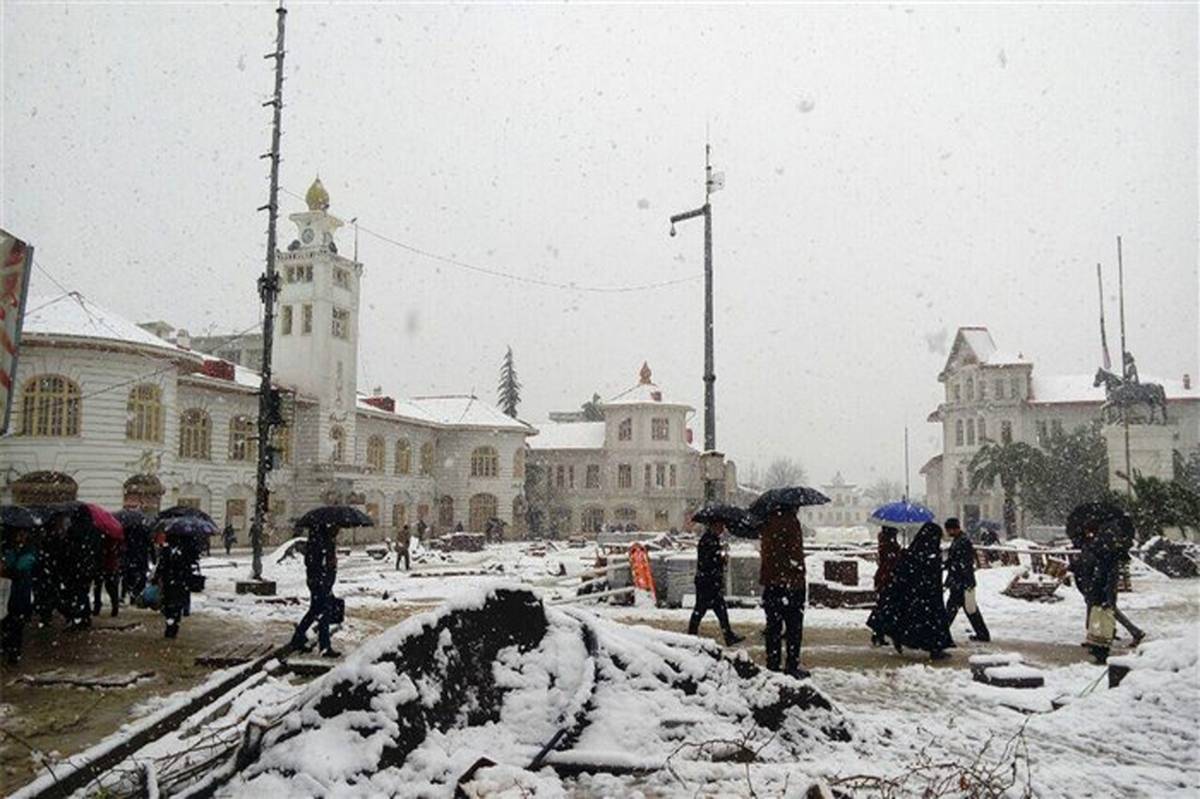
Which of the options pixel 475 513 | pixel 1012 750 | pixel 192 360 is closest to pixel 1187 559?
pixel 1012 750

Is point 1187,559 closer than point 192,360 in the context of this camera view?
Yes

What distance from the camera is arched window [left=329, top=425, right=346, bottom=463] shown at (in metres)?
44.8

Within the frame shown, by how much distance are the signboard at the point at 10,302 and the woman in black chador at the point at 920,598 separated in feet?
31.6

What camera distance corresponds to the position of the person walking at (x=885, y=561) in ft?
37.9

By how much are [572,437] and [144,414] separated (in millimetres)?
35120

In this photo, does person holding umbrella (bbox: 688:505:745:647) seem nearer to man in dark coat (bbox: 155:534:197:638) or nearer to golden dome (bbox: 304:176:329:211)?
man in dark coat (bbox: 155:534:197:638)

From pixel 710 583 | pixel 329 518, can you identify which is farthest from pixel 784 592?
pixel 329 518

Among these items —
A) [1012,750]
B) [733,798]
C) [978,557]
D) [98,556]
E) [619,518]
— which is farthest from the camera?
[619,518]

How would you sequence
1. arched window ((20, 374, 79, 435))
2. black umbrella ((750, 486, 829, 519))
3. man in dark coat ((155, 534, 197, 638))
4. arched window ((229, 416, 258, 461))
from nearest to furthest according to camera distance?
black umbrella ((750, 486, 829, 519)) < man in dark coat ((155, 534, 197, 638)) < arched window ((20, 374, 79, 435)) < arched window ((229, 416, 258, 461))

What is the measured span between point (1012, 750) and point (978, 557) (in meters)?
20.0

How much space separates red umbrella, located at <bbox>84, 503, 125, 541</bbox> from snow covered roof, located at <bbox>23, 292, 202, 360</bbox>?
2067 cm

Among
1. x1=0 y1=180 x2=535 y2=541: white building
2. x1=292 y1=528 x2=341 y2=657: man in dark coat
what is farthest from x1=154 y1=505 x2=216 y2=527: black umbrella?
x1=0 y1=180 x2=535 y2=541: white building

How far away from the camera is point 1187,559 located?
22.1 m

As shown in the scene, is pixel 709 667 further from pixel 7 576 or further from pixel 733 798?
pixel 7 576
